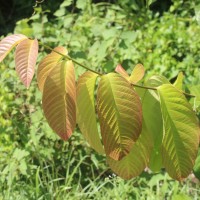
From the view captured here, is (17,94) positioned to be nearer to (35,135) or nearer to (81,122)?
(35,135)

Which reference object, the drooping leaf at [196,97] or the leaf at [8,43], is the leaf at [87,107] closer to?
the leaf at [8,43]

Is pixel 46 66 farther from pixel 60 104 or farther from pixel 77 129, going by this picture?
pixel 77 129

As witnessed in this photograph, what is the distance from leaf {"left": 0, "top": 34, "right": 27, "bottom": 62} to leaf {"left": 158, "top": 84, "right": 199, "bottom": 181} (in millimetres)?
289

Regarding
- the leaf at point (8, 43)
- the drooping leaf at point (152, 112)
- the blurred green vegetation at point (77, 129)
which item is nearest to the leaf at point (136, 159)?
the drooping leaf at point (152, 112)

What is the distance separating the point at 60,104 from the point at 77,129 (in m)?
2.49

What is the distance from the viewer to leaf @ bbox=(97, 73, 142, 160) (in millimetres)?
1007

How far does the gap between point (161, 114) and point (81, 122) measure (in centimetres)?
17

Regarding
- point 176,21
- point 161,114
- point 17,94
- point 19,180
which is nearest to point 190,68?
point 176,21

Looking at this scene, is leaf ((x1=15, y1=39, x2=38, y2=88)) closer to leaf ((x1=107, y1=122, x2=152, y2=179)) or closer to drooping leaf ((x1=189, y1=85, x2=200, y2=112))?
leaf ((x1=107, y1=122, x2=152, y2=179))

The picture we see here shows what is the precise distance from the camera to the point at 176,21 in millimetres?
4289

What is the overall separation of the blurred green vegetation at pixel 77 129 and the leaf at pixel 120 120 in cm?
180

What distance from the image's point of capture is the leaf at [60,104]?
1015 mm

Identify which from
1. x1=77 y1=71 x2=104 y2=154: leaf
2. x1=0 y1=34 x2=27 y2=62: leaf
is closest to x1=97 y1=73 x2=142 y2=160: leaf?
x1=77 y1=71 x2=104 y2=154: leaf

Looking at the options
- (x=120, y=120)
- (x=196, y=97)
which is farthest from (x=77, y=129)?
(x=120, y=120)
